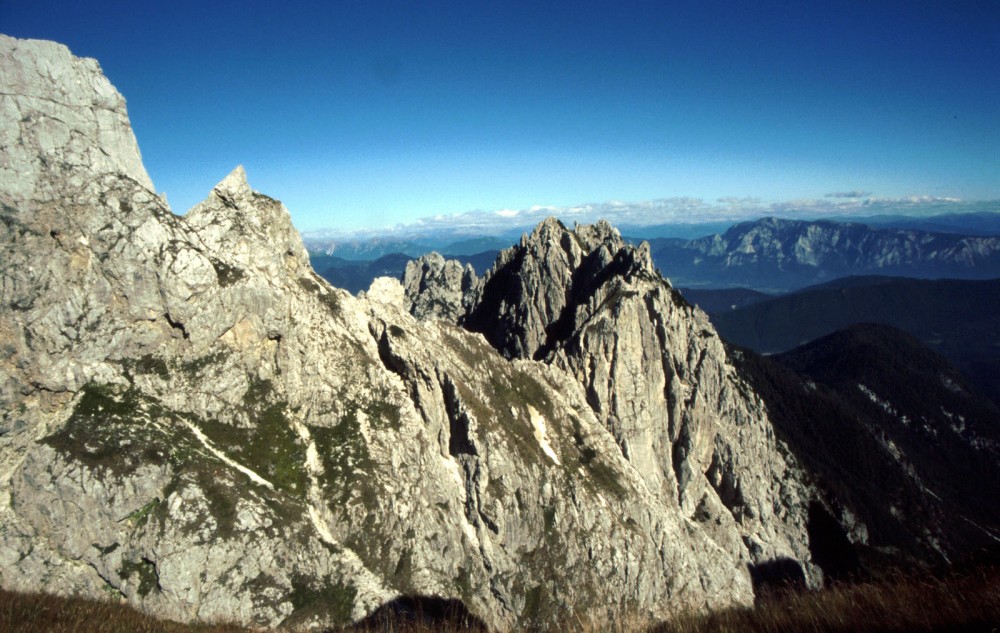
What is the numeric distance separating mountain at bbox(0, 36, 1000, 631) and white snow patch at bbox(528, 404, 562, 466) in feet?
1.30

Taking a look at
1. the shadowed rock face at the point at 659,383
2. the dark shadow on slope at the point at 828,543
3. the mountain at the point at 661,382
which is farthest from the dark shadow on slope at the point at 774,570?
the dark shadow on slope at the point at 828,543

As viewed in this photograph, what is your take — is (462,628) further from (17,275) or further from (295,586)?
(17,275)

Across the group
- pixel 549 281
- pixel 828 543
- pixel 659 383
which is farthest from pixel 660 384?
pixel 828 543

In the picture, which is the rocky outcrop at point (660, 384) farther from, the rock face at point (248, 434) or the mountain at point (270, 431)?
the rock face at point (248, 434)

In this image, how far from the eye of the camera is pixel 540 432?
94125mm

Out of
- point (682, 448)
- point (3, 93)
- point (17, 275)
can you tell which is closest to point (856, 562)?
point (682, 448)

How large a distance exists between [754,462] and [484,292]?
8821cm

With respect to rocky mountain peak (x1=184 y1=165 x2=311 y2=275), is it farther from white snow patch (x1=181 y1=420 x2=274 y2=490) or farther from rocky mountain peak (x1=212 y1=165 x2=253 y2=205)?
white snow patch (x1=181 y1=420 x2=274 y2=490)

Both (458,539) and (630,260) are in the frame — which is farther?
(630,260)

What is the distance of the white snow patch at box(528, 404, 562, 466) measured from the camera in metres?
91.2

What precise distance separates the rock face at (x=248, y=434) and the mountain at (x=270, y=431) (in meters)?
0.27

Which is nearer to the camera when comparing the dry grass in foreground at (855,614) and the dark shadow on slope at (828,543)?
the dry grass in foreground at (855,614)

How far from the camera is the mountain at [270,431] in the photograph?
54.2m

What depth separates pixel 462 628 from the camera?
1440 cm
